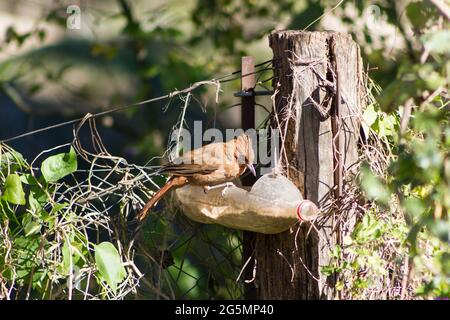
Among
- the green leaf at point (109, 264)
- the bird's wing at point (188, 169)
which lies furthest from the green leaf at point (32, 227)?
the bird's wing at point (188, 169)

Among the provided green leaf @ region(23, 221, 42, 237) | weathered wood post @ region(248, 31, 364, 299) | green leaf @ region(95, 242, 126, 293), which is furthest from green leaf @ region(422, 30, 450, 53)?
green leaf @ region(23, 221, 42, 237)

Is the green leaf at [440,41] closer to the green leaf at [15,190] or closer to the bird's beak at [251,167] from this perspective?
the bird's beak at [251,167]

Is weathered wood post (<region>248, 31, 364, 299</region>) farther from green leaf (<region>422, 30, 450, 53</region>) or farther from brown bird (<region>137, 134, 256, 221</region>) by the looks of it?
green leaf (<region>422, 30, 450, 53</region>)

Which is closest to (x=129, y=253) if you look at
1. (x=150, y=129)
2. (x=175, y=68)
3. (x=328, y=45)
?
(x=328, y=45)

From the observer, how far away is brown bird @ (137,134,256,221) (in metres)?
3.79

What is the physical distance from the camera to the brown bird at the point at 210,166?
379 centimetres

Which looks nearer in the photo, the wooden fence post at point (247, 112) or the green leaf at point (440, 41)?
the green leaf at point (440, 41)

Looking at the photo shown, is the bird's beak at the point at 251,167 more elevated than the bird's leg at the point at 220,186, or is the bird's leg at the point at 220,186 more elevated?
the bird's beak at the point at 251,167

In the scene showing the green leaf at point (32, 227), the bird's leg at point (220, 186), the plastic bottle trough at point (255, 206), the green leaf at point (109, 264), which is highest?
the bird's leg at point (220, 186)

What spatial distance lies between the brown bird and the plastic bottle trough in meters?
0.06

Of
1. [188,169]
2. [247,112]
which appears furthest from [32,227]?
[247,112]

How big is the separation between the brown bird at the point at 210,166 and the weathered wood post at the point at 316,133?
240 millimetres

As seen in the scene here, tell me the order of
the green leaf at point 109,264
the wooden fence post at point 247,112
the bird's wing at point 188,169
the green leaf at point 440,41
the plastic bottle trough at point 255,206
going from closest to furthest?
1. the green leaf at point 440,41
2. the plastic bottle trough at point 255,206
3. the green leaf at point 109,264
4. the bird's wing at point 188,169
5. the wooden fence post at point 247,112
